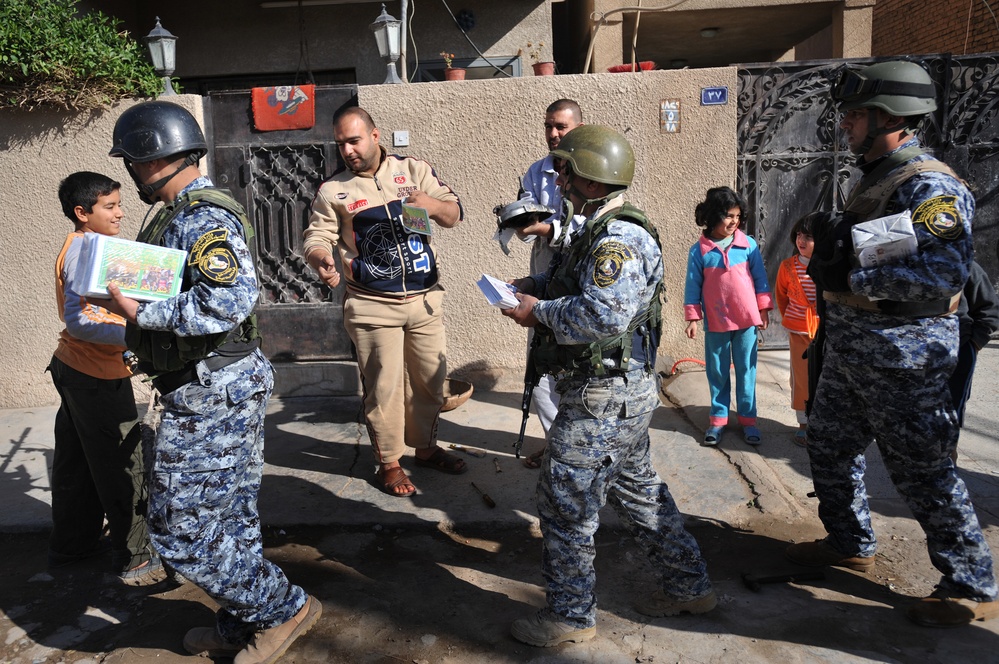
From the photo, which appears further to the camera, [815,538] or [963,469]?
[963,469]

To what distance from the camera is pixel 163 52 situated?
5.92 metres

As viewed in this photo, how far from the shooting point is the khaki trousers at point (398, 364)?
425 cm

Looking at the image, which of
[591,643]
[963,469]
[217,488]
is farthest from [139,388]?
[963,469]

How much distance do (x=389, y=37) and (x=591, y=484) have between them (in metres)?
4.40

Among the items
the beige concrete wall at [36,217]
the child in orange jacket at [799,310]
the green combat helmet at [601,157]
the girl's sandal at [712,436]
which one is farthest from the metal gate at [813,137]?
the beige concrete wall at [36,217]

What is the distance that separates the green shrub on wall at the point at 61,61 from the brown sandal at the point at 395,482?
145 inches

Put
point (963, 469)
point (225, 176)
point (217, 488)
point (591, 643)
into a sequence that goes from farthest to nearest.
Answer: point (225, 176) → point (963, 469) → point (591, 643) → point (217, 488)

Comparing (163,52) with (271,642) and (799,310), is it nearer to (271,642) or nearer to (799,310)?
(271,642)

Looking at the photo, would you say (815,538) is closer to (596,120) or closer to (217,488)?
(217,488)

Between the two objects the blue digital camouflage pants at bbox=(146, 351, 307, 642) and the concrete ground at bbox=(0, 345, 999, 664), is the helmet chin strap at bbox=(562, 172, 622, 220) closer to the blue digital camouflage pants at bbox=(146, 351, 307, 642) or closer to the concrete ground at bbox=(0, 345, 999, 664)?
the blue digital camouflage pants at bbox=(146, 351, 307, 642)

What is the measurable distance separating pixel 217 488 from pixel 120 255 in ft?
2.74

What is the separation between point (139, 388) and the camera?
6.25m

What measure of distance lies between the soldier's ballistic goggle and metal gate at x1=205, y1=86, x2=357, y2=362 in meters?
3.91

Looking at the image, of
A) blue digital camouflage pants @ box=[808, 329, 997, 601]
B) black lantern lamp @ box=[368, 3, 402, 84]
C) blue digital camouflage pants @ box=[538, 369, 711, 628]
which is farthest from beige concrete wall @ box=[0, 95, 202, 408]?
blue digital camouflage pants @ box=[808, 329, 997, 601]
